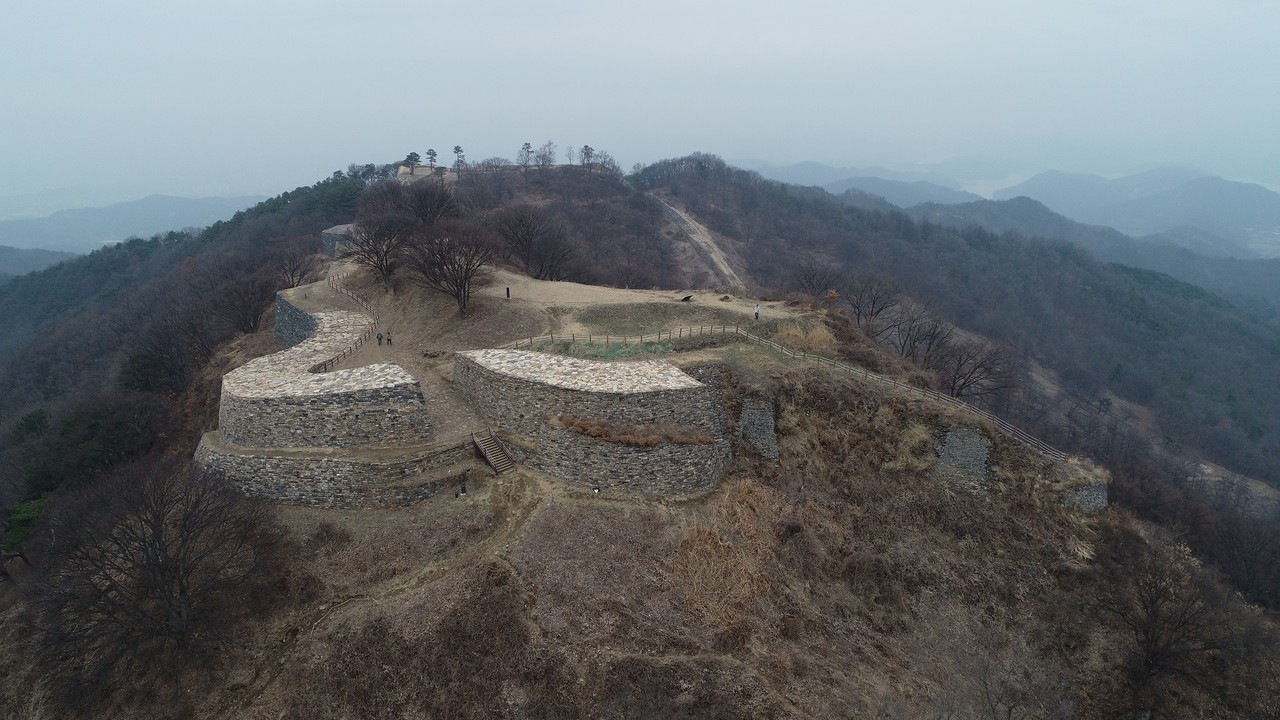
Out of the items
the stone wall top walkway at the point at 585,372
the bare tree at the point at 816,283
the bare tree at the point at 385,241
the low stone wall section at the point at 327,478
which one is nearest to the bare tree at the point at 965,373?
the bare tree at the point at 816,283

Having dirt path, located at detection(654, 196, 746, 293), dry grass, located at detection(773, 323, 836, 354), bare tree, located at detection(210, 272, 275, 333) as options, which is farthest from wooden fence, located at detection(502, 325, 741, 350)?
dirt path, located at detection(654, 196, 746, 293)

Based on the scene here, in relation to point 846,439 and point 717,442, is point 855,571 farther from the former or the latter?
point 717,442

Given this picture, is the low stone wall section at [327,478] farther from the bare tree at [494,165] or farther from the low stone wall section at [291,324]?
the bare tree at [494,165]

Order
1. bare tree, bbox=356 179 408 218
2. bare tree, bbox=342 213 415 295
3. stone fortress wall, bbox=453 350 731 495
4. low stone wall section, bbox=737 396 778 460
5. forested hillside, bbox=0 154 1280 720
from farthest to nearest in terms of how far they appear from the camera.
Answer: bare tree, bbox=356 179 408 218, bare tree, bbox=342 213 415 295, low stone wall section, bbox=737 396 778 460, stone fortress wall, bbox=453 350 731 495, forested hillside, bbox=0 154 1280 720

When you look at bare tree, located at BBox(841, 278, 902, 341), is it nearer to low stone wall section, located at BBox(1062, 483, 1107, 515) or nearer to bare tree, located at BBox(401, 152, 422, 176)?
low stone wall section, located at BBox(1062, 483, 1107, 515)

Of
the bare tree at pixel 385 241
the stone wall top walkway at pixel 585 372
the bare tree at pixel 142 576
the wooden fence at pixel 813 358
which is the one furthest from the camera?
the bare tree at pixel 385 241

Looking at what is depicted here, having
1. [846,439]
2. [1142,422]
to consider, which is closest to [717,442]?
[846,439]

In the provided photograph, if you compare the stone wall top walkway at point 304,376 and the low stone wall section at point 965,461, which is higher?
the stone wall top walkway at point 304,376

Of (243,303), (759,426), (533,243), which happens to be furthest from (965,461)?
(243,303)
